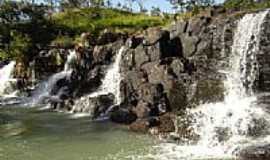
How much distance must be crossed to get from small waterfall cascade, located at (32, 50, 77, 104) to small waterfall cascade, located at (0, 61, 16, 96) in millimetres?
3172

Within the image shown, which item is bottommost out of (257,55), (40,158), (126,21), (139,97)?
(40,158)

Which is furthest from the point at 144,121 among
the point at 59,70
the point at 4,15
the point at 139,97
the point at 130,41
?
the point at 4,15

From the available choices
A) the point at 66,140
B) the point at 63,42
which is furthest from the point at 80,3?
the point at 66,140

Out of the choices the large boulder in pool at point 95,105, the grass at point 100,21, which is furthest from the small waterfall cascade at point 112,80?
the grass at point 100,21

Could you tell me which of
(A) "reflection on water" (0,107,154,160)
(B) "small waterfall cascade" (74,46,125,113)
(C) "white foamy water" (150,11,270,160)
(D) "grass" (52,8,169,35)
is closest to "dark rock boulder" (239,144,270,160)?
(C) "white foamy water" (150,11,270,160)

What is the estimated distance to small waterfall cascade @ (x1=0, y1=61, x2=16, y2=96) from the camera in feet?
157

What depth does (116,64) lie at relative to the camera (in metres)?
42.0

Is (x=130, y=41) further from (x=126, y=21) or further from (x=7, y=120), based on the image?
(x=126, y=21)

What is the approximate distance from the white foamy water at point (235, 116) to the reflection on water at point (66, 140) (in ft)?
6.30

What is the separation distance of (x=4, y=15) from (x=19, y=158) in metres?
45.2

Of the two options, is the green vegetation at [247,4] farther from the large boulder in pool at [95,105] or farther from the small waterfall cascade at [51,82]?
the large boulder in pool at [95,105]

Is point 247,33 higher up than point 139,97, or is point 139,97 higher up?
point 247,33

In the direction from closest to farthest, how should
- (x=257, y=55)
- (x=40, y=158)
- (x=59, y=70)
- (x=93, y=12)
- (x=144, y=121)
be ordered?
1. (x=40, y=158)
2. (x=144, y=121)
3. (x=257, y=55)
4. (x=59, y=70)
5. (x=93, y=12)

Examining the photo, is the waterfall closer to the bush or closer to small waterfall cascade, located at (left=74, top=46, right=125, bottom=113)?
small waterfall cascade, located at (left=74, top=46, right=125, bottom=113)
